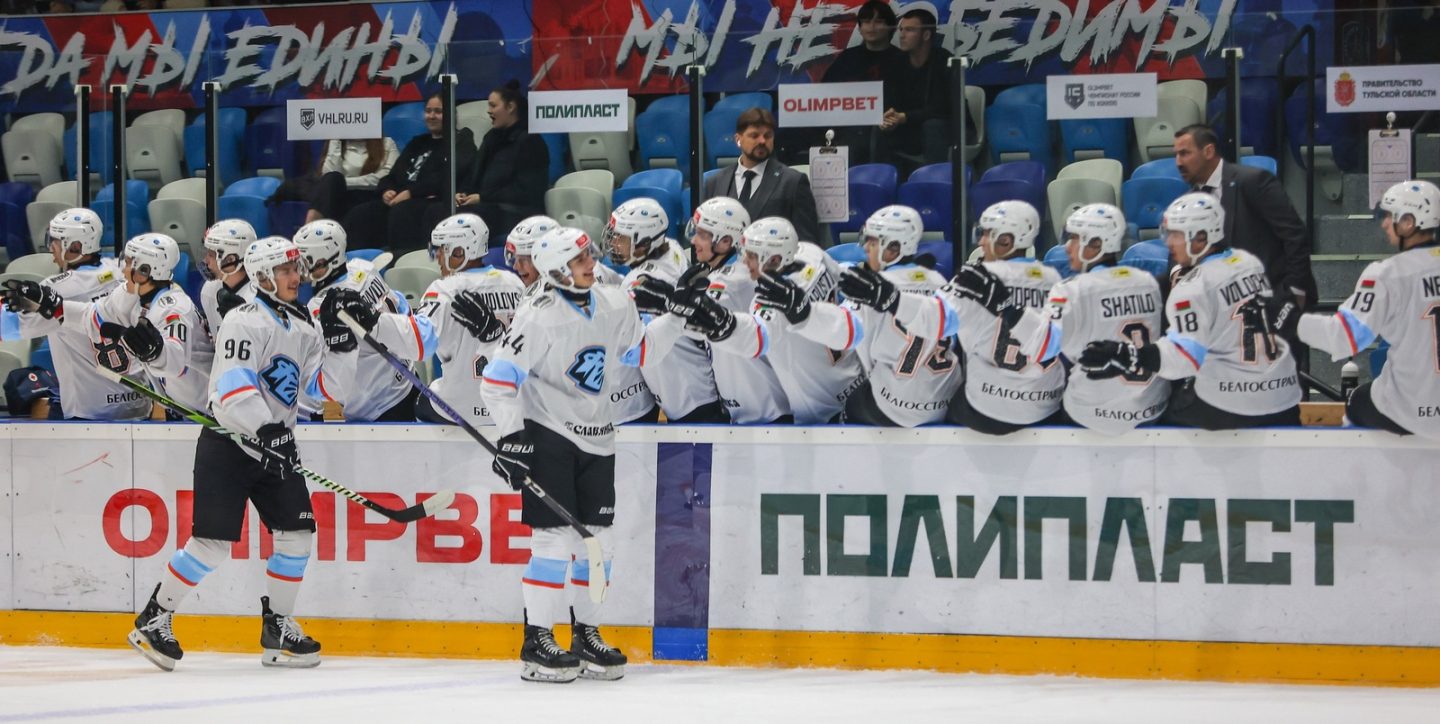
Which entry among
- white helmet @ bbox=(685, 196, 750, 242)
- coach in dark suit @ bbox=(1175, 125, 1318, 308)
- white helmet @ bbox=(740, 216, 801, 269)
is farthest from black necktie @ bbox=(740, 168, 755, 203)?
coach in dark suit @ bbox=(1175, 125, 1318, 308)

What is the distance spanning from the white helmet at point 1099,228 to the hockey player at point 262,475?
258 centimetres

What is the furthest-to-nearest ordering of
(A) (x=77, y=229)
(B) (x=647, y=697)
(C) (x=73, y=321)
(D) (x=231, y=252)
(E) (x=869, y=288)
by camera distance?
1. (A) (x=77, y=229)
2. (C) (x=73, y=321)
3. (D) (x=231, y=252)
4. (E) (x=869, y=288)
5. (B) (x=647, y=697)

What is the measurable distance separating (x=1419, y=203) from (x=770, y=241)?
2.05 metres

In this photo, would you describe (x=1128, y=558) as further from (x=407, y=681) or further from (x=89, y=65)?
(x=89, y=65)

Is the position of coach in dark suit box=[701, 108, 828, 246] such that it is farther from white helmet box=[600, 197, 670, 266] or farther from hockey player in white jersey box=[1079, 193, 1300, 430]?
hockey player in white jersey box=[1079, 193, 1300, 430]

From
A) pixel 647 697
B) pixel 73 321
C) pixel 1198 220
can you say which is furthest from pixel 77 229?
pixel 1198 220

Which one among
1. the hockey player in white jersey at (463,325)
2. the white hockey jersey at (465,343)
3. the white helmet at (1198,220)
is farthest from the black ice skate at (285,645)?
the white helmet at (1198,220)

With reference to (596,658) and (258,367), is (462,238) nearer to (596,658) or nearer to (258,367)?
(258,367)

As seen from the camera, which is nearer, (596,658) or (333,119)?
(596,658)

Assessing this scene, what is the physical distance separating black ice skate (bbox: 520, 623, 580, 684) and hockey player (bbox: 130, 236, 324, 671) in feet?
2.85

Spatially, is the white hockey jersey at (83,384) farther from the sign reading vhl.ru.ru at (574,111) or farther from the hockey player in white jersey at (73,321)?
the sign reading vhl.ru.ru at (574,111)

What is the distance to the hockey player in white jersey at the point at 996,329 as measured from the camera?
530 cm

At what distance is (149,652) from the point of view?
559 centimetres

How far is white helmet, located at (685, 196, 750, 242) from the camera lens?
6074 millimetres
